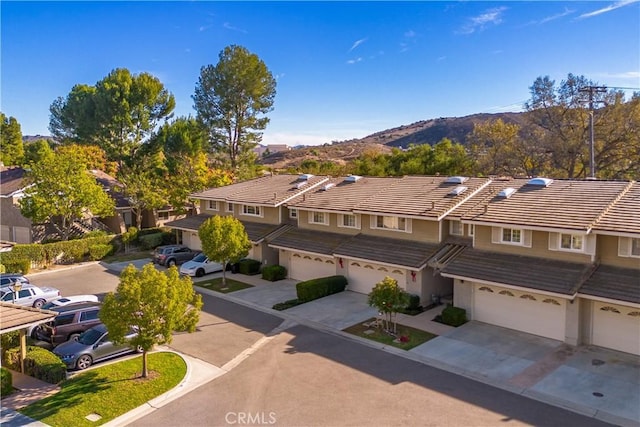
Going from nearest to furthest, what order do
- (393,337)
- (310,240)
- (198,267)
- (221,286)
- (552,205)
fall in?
(393,337), (552,205), (221,286), (310,240), (198,267)

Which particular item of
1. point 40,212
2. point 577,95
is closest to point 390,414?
point 40,212

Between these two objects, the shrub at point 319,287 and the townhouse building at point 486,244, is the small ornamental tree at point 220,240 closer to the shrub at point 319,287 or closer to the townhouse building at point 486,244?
the townhouse building at point 486,244

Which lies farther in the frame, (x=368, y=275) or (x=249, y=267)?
(x=249, y=267)

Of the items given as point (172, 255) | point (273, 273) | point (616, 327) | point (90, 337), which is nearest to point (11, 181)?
point (172, 255)

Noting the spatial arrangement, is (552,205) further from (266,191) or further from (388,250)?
(266,191)

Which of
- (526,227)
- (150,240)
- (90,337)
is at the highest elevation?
(526,227)

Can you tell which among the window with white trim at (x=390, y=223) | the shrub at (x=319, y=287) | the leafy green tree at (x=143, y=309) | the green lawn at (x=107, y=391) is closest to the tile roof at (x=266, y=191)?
the shrub at (x=319, y=287)

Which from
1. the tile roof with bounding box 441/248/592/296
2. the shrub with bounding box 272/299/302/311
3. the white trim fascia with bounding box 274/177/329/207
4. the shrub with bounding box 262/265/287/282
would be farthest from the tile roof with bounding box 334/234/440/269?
the white trim fascia with bounding box 274/177/329/207
